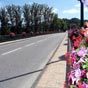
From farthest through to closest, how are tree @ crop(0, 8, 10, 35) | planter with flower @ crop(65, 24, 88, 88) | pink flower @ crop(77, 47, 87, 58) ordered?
tree @ crop(0, 8, 10, 35)
pink flower @ crop(77, 47, 87, 58)
planter with flower @ crop(65, 24, 88, 88)

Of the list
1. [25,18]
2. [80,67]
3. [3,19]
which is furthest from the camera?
[25,18]

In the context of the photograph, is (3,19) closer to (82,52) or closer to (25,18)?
(25,18)

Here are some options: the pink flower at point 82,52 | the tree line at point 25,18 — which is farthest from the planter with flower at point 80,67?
the tree line at point 25,18

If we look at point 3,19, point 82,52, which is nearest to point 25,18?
point 3,19

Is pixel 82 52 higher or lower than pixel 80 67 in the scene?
higher

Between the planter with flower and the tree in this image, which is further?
the tree

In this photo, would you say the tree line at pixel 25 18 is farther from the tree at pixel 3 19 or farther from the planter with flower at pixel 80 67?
the planter with flower at pixel 80 67

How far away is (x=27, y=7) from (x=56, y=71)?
306 ft

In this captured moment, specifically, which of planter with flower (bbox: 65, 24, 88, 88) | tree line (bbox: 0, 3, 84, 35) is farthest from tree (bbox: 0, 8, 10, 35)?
planter with flower (bbox: 65, 24, 88, 88)

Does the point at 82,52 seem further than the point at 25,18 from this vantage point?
No

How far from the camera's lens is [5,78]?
11.8 meters

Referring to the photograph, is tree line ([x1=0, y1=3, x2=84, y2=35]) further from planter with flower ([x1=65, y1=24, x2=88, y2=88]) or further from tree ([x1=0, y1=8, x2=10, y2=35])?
planter with flower ([x1=65, y1=24, x2=88, y2=88])

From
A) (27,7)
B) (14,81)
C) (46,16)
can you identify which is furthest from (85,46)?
(46,16)

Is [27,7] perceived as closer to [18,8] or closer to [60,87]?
[18,8]
